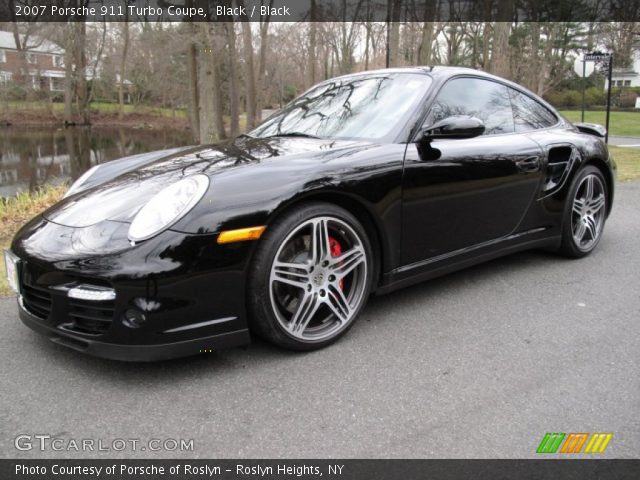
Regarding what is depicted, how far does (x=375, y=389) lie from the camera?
2.30 meters

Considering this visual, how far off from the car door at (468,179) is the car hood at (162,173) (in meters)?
0.46

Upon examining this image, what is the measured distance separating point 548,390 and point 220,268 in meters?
1.51

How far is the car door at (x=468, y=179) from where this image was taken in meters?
3.00

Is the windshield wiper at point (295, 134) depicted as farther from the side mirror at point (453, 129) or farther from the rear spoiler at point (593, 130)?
the rear spoiler at point (593, 130)

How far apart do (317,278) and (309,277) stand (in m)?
0.05

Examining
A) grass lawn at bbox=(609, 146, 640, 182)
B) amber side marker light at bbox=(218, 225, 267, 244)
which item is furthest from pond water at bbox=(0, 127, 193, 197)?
grass lawn at bbox=(609, 146, 640, 182)

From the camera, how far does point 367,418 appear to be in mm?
2088

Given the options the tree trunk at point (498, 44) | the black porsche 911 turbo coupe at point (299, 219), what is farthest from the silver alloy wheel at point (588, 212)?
the tree trunk at point (498, 44)

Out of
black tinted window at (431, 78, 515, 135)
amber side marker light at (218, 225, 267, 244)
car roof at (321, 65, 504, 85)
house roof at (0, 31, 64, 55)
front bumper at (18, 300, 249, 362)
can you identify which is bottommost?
front bumper at (18, 300, 249, 362)

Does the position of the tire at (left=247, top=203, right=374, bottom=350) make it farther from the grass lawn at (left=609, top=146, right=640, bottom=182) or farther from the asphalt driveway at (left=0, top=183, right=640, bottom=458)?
the grass lawn at (left=609, top=146, right=640, bottom=182)

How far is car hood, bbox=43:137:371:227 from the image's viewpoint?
252 cm

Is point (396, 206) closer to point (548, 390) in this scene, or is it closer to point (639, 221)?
point (548, 390)

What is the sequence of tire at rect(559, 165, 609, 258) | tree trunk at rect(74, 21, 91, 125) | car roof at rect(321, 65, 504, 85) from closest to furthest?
1. car roof at rect(321, 65, 504, 85)
2. tire at rect(559, 165, 609, 258)
3. tree trunk at rect(74, 21, 91, 125)

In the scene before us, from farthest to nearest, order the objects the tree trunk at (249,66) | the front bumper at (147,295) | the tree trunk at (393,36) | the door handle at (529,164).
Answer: the tree trunk at (249,66), the tree trunk at (393,36), the door handle at (529,164), the front bumper at (147,295)
